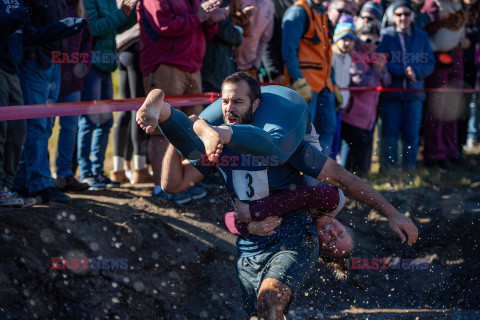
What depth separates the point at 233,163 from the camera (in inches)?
143

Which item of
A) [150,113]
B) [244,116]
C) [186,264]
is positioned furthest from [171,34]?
[150,113]

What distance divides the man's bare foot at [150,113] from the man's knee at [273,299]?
126cm

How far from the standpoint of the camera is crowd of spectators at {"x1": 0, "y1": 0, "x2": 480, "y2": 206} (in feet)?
16.1

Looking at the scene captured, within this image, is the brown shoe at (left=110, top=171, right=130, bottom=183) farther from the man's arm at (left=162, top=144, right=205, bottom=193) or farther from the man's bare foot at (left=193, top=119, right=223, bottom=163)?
the man's bare foot at (left=193, top=119, right=223, bottom=163)

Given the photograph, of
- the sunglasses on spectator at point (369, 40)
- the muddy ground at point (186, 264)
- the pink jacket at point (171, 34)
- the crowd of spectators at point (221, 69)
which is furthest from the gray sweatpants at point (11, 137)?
the sunglasses on spectator at point (369, 40)

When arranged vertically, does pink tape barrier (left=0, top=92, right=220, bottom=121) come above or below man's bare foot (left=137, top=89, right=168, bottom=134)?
below

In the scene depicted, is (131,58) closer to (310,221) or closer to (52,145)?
(310,221)

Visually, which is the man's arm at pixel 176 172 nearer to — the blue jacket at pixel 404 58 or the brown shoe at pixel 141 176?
the brown shoe at pixel 141 176

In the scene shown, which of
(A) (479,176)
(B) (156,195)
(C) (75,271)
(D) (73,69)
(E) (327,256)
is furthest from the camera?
(A) (479,176)

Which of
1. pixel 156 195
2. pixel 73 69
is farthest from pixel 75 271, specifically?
pixel 73 69

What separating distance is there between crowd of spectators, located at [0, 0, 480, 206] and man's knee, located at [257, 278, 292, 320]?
2.34 m

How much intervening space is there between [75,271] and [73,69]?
1910mm

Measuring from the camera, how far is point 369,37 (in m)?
7.43

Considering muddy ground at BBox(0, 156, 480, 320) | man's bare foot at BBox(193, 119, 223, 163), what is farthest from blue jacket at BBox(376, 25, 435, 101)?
man's bare foot at BBox(193, 119, 223, 163)
